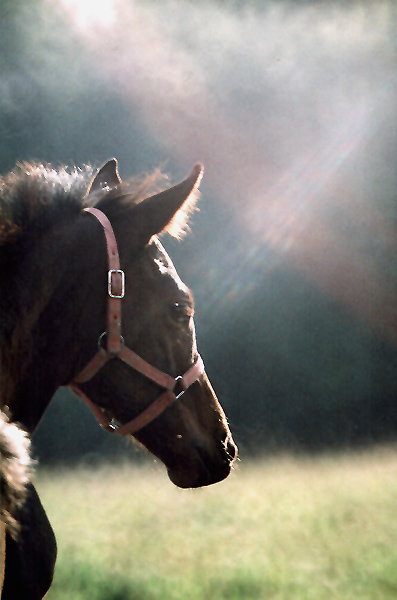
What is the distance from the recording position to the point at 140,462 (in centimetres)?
433

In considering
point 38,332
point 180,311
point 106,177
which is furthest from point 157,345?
point 106,177

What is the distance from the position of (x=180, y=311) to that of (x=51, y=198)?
400mm

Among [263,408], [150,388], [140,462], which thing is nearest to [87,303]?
[150,388]

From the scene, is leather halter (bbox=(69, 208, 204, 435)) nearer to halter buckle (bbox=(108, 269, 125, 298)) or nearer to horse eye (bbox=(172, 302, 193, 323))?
halter buckle (bbox=(108, 269, 125, 298))

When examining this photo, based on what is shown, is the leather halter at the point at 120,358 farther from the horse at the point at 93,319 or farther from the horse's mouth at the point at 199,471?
the horse's mouth at the point at 199,471

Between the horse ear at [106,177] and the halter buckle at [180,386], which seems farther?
the horse ear at [106,177]

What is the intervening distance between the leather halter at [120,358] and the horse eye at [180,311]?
0.13 metres

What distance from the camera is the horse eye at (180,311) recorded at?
1.24 meters

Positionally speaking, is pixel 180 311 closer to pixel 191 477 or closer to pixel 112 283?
pixel 112 283

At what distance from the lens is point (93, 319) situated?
116 cm

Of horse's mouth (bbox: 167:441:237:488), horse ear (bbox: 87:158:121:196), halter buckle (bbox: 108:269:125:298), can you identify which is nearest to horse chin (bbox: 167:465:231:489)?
horse's mouth (bbox: 167:441:237:488)

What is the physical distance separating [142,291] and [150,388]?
0.75 feet

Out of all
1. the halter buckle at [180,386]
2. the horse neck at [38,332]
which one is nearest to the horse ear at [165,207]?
the horse neck at [38,332]

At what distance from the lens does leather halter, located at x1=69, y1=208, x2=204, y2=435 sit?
115cm
